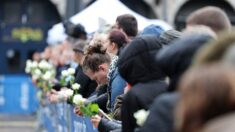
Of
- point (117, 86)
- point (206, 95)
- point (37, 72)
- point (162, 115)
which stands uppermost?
point (37, 72)

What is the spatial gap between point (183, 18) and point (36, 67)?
23.1 metres

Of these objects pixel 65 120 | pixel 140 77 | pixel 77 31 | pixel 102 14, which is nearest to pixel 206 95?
pixel 140 77

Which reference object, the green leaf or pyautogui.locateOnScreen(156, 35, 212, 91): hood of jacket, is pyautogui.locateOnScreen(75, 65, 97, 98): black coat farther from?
pyautogui.locateOnScreen(156, 35, 212, 91): hood of jacket

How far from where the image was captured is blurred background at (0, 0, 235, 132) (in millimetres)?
28359

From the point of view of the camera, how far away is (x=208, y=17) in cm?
504

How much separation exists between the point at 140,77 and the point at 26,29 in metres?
30.8

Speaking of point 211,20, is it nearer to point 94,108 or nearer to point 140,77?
point 140,77

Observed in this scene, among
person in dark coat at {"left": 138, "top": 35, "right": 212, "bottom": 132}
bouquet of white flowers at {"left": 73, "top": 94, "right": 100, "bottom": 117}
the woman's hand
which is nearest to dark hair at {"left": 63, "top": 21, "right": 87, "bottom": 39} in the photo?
bouquet of white flowers at {"left": 73, "top": 94, "right": 100, "bottom": 117}

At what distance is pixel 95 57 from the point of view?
8.23 meters

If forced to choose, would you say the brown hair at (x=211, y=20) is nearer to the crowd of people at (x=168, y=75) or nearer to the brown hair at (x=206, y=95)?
the crowd of people at (x=168, y=75)

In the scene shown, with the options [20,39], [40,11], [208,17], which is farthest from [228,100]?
[40,11]

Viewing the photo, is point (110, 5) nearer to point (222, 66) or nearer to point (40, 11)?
point (222, 66)

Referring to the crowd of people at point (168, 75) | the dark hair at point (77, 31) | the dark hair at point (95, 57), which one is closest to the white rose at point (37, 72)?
the dark hair at point (77, 31)

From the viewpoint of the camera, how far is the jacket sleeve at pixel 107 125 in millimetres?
6982
